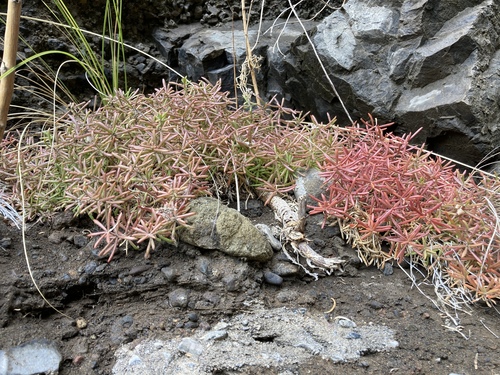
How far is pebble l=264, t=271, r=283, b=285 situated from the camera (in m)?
1.87

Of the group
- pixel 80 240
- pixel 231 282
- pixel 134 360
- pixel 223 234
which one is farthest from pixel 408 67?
pixel 134 360

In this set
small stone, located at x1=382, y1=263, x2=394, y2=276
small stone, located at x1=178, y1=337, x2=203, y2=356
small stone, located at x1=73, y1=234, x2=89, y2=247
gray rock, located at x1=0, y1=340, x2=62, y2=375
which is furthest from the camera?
small stone, located at x1=382, y1=263, x2=394, y2=276

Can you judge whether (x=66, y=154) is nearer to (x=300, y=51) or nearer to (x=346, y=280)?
(x=346, y=280)

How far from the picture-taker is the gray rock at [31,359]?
4.77ft

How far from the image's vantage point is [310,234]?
2.09 meters

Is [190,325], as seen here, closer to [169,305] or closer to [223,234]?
[169,305]

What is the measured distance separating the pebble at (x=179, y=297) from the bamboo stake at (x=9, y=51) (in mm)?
826

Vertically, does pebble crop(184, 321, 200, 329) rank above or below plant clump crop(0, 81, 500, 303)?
below

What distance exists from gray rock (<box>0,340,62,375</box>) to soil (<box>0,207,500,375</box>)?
34 mm

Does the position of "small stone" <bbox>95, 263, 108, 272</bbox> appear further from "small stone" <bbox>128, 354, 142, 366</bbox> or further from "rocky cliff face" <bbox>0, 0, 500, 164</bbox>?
"rocky cliff face" <bbox>0, 0, 500, 164</bbox>

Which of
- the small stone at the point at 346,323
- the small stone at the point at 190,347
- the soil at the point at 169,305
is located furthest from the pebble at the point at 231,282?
the small stone at the point at 346,323

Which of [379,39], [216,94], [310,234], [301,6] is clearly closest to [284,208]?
[310,234]

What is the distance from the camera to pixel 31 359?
1.49 meters

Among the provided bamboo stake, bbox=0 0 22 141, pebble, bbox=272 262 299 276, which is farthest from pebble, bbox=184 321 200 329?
bamboo stake, bbox=0 0 22 141
